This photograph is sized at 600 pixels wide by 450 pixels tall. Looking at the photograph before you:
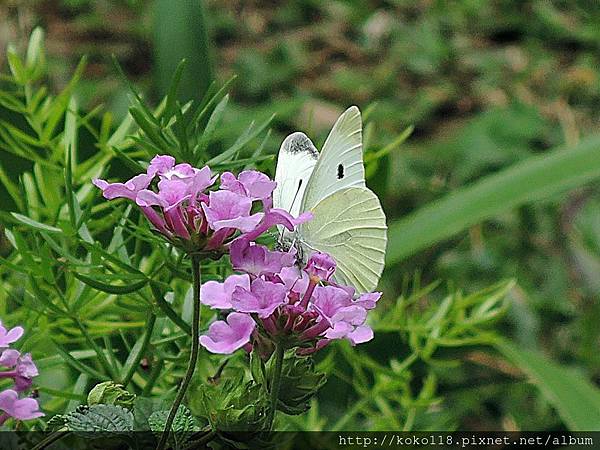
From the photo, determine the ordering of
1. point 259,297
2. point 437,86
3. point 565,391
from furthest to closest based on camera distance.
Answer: point 437,86
point 565,391
point 259,297

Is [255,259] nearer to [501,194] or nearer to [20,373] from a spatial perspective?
[20,373]

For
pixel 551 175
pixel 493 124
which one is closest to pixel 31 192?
pixel 551 175

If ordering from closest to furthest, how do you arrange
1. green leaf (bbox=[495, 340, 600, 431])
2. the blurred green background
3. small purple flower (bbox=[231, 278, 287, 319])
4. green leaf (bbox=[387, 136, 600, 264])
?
small purple flower (bbox=[231, 278, 287, 319]) < green leaf (bbox=[495, 340, 600, 431]) < green leaf (bbox=[387, 136, 600, 264]) < the blurred green background

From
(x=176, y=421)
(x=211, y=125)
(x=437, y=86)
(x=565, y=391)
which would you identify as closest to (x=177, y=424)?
(x=176, y=421)

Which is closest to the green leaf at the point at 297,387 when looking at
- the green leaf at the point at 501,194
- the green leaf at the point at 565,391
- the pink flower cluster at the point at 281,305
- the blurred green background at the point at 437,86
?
the pink flower cluster at the point at 281,305

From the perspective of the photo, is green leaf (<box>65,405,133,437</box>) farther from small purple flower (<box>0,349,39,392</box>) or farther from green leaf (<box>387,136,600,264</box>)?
green leaf (<box>387,136,600,264</box>)

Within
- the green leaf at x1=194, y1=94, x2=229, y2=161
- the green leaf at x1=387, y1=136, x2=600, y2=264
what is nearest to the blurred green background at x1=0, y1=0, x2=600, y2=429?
the green leaf at x1=387, y1=136, x2=600, y2=264

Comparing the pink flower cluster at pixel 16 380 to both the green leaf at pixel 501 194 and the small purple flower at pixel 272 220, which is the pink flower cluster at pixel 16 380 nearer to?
the small purple flower at pixel 272 220
